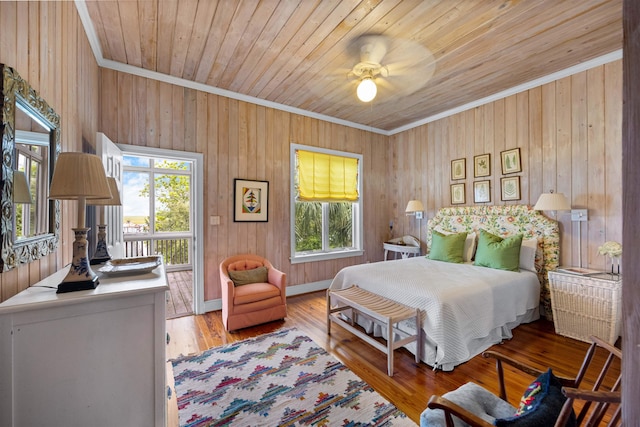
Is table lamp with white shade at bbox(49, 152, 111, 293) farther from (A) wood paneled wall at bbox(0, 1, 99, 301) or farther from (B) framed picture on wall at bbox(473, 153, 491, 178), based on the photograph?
(B) framed picture on wall at bbox(473, 153, 491, 178)

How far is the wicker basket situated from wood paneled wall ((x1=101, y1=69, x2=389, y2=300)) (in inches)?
110

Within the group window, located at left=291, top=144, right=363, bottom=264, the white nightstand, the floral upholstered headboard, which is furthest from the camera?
the white nightstand

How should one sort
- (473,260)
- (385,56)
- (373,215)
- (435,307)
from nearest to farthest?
(435,307) < (385,56) < (473,260) < (373,215)

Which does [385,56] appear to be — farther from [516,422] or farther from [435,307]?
[516,422]

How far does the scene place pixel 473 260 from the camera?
3576 millimetres

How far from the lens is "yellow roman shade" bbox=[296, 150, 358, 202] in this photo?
4203 mm

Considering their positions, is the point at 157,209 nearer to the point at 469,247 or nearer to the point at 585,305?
the point at 469,247

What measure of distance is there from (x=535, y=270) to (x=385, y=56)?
9.75 feet

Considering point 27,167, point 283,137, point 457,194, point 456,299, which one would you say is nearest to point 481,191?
point 457,194

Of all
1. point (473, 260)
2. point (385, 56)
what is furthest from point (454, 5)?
point (473, 260)

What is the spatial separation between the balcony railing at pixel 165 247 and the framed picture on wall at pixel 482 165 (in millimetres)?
5801

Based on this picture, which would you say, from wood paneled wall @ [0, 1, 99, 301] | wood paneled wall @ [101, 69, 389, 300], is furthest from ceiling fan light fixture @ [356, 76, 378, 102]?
wood paneled wall @ [0, 1, 99, 301]

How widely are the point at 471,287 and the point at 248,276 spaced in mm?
2422

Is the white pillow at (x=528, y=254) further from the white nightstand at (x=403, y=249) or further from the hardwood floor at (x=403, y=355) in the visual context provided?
the white nightstand at (x=403, y=249)
